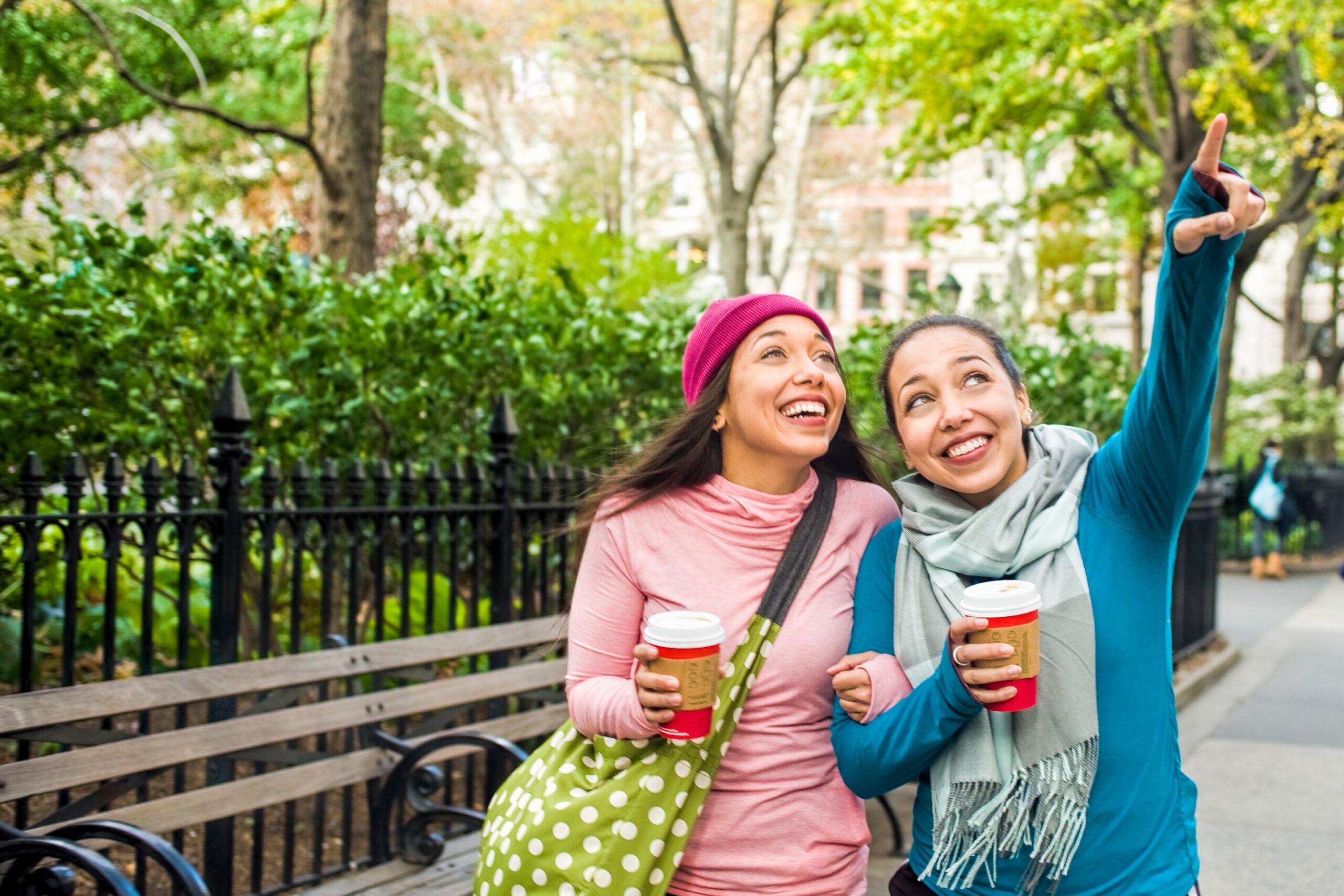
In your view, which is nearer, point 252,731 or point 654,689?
point 654,689

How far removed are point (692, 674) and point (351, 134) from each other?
570cm

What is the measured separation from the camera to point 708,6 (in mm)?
24203

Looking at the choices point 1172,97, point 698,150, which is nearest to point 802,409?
point 1172,97

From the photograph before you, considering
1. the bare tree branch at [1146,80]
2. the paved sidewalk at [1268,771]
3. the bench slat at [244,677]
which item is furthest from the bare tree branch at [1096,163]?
the bench slat at [244,677]

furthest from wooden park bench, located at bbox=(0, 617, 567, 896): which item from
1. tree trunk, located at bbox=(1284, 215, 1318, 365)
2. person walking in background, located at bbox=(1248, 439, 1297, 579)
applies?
tree trunk, located at bbox=(1284, 215, 1318, 365)

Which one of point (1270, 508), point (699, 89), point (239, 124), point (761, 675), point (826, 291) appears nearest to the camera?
point (761, 675)

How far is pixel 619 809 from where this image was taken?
2021mm

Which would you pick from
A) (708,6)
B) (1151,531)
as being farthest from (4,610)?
(708,6)

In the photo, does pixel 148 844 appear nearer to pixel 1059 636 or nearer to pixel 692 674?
pixel 692 674

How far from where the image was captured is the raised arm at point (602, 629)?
208 centimetres

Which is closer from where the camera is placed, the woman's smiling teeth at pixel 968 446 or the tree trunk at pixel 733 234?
the woman's smiling teeth at pixel 968 446

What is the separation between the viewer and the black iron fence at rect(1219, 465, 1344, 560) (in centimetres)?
1652

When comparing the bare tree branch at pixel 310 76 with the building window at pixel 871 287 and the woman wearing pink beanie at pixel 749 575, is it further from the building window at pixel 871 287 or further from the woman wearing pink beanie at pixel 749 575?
the building window at pixel 871 287

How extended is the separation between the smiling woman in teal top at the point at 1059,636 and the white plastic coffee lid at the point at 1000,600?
0.06 ft
